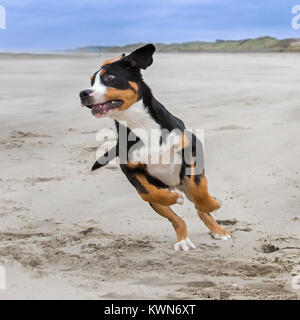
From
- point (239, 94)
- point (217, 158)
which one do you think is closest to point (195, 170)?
point (217, 158)

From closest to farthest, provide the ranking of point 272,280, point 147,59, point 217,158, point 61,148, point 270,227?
point 147,59 < point 272,280 < point 270,227 < point 217,158 < point 61,148

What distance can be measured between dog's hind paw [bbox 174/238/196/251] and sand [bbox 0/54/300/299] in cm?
6

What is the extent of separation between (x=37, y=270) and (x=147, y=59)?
1.53 m

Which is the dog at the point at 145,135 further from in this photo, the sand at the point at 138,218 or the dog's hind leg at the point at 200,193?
the sand at the point at 138,218

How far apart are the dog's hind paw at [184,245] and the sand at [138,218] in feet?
0.19

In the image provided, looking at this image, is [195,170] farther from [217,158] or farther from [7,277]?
Result: [217,158]

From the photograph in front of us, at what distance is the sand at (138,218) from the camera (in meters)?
3.65

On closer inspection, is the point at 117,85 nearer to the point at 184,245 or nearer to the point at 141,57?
the point at 141,57

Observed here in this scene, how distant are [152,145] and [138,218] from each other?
4.83ft

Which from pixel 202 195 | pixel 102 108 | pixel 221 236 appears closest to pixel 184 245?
pixel 221 236

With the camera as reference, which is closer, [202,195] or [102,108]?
[102,108]

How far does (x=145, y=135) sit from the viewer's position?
3.63 meters

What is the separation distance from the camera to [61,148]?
746cm

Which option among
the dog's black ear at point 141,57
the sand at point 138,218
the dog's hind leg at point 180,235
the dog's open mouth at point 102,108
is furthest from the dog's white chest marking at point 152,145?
the sand at point 138,218
